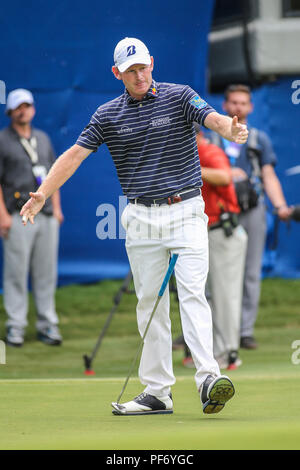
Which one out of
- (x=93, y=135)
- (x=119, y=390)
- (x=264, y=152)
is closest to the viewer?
(x=93, y=135)

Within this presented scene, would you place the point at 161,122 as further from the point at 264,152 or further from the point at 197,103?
the point at 264,152

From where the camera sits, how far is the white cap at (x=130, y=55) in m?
5.71

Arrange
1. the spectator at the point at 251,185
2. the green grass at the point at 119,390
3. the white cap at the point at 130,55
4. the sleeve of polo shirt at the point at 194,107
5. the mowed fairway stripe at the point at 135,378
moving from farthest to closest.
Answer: the spectator at the point at 251,185, the mowed fairway stripe at the point at 135,378, the white cap at the point at 130,55, the sleeve of polo shirt at the point at 194,107, the green grass at the point at 119,390

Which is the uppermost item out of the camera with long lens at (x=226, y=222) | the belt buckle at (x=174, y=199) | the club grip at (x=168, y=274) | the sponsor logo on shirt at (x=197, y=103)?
the camera with long lens at (x=226, y=222)

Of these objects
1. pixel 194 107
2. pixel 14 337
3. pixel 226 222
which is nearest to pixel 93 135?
pixel 194 107

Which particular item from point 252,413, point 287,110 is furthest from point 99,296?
point 252,413

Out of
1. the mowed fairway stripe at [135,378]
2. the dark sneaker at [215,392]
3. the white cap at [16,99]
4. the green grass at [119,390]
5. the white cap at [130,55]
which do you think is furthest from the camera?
the white cap at [16,99]

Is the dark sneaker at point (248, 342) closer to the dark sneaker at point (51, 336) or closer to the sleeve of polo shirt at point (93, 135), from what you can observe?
the dark sneaker at point (51, 336)

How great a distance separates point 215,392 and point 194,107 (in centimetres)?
152

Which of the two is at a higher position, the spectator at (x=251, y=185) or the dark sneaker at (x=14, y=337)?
the spectator at (x=251, y=185)

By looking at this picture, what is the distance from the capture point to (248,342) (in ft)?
32.8

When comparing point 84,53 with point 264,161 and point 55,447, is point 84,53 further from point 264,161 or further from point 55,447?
point 55,447

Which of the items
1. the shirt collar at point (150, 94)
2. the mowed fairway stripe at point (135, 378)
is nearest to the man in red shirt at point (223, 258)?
the mowed fairway stripe at point (135, 378)

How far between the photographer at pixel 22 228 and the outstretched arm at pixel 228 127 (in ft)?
15.0
